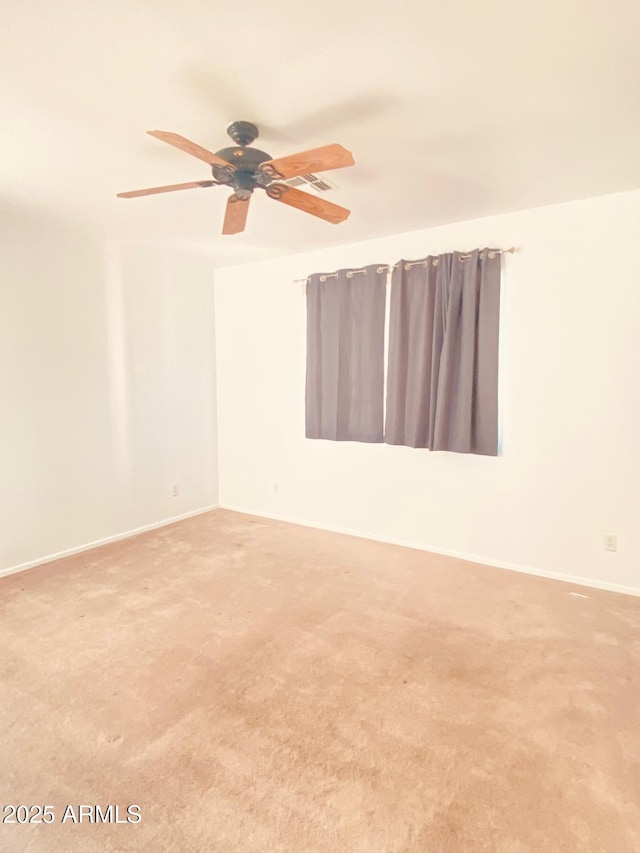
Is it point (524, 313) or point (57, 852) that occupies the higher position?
point (524, 313)

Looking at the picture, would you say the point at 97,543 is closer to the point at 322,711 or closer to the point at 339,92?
the point at 322,711

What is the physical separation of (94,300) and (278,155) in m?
2.12

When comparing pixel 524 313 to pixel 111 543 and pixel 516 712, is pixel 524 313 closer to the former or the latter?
pixel 516 712

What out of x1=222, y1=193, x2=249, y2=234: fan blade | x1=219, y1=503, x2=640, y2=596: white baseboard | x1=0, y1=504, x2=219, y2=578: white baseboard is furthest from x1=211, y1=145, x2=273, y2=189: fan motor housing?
x1=0, y1=504, x2=219, y2=578: white baseboard

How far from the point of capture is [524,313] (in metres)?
3.21

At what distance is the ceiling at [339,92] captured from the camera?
144cm

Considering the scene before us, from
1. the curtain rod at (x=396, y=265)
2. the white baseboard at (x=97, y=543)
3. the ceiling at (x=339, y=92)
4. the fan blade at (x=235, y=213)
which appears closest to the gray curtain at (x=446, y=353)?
the curtain rod at (x=396, y=265)

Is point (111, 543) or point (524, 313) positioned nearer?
point (524, 313)

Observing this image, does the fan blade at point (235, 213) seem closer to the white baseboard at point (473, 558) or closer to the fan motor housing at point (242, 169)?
the fan motor housing at point (242, 169)

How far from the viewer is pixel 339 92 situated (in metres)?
1.79

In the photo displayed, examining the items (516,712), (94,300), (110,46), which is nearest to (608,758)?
(516,712)

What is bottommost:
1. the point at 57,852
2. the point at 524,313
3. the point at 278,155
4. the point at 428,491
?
the point at 57,852

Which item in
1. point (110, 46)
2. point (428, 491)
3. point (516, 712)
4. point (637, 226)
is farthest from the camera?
point (428, 491)

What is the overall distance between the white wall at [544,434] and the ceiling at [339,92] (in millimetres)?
404
